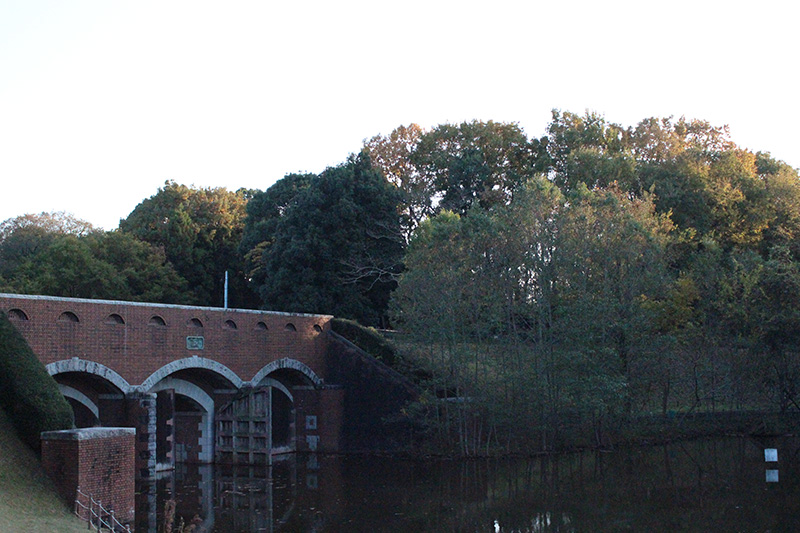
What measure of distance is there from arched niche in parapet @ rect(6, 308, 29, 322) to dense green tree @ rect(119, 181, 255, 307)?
86.1 feet

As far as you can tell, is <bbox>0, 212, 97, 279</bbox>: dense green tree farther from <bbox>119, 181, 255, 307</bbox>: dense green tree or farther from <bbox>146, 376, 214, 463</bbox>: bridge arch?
<bbox>146, 376, 214, 463</bbox>: bridge arch

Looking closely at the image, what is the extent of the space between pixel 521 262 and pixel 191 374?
38.6 ft

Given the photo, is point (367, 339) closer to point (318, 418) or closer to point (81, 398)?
point (318, 418)

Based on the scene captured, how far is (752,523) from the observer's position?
16.5m

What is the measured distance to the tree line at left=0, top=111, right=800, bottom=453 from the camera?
2747cm

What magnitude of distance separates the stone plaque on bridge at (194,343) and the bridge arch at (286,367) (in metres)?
2.77

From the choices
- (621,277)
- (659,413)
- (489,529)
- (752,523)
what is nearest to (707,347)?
(659,413)

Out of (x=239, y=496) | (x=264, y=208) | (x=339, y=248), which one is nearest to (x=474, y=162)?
(x=339, y=248)

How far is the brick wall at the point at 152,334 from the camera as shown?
63.3 feet

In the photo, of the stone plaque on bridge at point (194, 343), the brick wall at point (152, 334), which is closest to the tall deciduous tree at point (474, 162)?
the brick wall at point (152, 334)

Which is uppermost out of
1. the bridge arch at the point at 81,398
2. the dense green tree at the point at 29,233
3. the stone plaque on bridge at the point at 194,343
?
the dense green tree at the point at 29,233

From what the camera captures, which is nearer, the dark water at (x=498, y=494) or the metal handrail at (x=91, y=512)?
the metal handrail at (x=91, y=512)

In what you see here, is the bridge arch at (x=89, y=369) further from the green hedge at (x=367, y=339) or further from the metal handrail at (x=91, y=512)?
the green hedge at (x=367, y=339)

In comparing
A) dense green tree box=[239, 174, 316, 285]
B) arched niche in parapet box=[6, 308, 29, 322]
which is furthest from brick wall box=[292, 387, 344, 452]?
dense green tree box=[239, 174, 316, 285]
